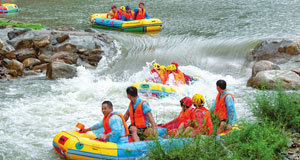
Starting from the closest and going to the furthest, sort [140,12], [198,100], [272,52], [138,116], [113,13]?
[198,100] → [138,116] → [272,52] → [140,12] → [113,13]

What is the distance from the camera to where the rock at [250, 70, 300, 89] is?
30.0 feet

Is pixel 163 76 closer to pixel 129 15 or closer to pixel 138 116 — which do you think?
pixel 138 116

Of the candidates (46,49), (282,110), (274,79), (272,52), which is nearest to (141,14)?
(46,49)

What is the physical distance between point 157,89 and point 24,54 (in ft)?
20.7

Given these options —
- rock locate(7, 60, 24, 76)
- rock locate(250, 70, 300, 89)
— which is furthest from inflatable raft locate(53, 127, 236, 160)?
rock locate(7, 60, 24, 76)

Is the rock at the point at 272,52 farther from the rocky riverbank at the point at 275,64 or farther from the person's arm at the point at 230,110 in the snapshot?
the person's arm at the point at 230,110

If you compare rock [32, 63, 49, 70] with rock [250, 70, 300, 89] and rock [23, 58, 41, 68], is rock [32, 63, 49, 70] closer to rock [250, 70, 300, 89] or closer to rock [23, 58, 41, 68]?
rock [23, 58, 41, 68]

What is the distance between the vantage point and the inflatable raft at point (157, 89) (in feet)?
30.0

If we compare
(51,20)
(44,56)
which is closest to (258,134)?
(44,56)

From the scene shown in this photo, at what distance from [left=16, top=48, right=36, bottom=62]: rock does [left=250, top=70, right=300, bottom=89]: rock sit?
26.4 feet

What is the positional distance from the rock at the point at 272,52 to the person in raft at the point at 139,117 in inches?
283

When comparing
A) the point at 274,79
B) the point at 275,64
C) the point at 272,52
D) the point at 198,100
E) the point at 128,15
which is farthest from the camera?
the point at 128,15

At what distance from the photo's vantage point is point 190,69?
11805 mm

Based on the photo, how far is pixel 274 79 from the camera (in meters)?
9.12
